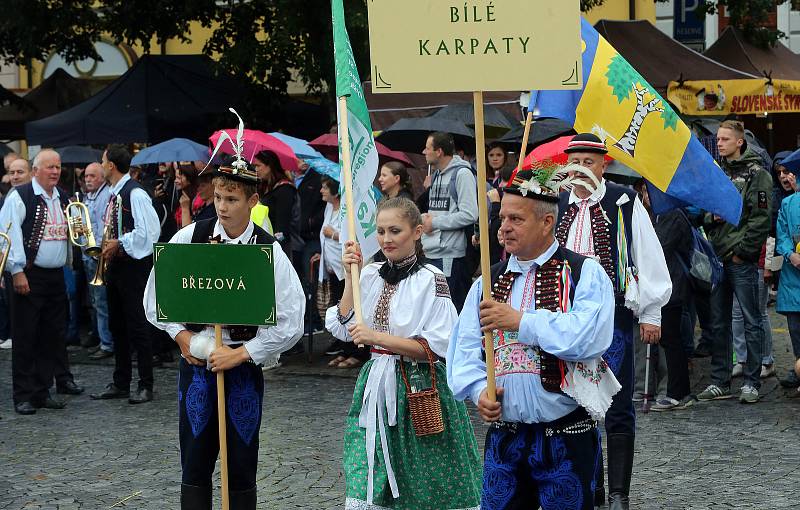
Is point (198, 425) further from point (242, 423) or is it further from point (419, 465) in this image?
point (419, 465)

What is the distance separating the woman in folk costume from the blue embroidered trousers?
44.1 inches

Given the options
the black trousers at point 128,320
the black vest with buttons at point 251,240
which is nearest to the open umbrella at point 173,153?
the black trousers at point 128,320

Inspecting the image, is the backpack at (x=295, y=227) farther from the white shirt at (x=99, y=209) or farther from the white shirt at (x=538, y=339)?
the white shirt at (x=538, y=339)

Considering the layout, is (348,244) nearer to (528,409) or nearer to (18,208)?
(528,409)

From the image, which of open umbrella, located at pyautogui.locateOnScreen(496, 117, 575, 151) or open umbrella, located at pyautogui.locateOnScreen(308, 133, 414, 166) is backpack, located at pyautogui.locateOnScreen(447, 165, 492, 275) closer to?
open umbrella, located at pyautogui.locateOnScreen(496, 117, 575, 151)

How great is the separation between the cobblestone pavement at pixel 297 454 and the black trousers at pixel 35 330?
0.94 ft

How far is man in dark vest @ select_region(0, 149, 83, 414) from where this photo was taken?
10.4 meters

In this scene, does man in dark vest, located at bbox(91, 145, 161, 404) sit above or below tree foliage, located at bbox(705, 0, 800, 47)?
below

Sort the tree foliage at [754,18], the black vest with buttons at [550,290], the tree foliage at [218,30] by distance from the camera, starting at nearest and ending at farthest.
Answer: the black vest with buttons at [550,290]
the tree foliage at [218,30]
the tree foliage at [754,18]

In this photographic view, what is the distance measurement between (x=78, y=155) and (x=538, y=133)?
772cm

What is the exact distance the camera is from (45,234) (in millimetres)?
10477

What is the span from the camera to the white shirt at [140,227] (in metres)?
10.7

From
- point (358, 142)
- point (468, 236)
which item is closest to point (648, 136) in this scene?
point (358, 142)

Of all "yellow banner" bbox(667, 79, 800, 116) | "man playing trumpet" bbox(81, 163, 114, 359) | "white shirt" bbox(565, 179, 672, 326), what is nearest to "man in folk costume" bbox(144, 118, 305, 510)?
"white shirt" bbox(565, 179, 672, 326)
